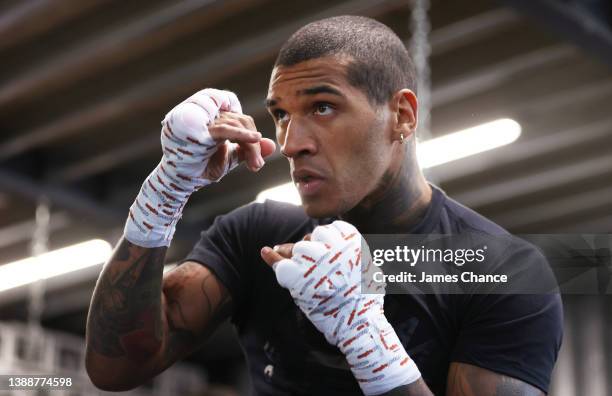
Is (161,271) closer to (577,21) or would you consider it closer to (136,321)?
(136,321)

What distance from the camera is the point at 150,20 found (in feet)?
15.3

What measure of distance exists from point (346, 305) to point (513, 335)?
40 centimetres

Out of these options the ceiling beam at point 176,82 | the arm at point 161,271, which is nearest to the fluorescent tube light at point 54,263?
the ceiling beam at point 176,82

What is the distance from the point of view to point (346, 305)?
181 centimetres

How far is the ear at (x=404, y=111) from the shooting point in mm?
2104

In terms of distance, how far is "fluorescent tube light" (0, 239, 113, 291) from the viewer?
7812 mm

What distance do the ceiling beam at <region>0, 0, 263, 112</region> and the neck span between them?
2565 mm

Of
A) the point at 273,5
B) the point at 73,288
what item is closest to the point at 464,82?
the point at 273,5

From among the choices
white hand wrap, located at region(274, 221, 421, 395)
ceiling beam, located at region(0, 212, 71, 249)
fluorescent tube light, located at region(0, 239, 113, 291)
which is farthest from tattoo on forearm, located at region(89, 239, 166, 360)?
fluorescent tube light, located at region(0, 239, 113, 291)

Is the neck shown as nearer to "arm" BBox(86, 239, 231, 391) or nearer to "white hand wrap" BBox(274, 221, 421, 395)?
"white hand wrap" BBox(274, 221, 421, 395)

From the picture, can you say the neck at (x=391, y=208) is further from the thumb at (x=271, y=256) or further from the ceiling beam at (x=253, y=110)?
the ceiling beam at (x=253, y=110)

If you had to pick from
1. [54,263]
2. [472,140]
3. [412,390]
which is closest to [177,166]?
[412,390]

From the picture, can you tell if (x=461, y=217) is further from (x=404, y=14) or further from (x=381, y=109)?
(x=404, y=14)

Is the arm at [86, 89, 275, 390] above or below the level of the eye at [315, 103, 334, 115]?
below
